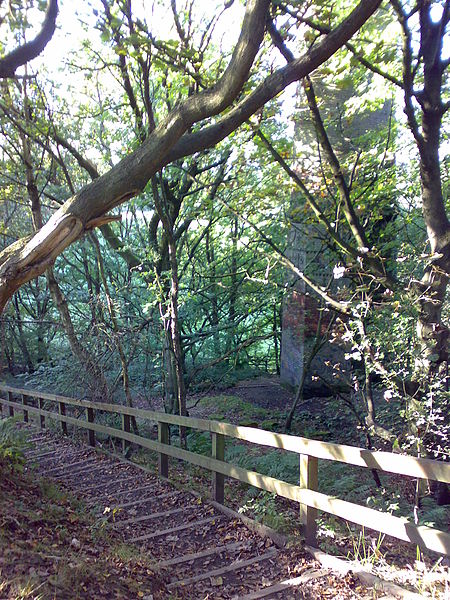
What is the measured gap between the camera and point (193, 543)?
187 inches

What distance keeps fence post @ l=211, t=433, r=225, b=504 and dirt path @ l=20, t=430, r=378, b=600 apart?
14cm

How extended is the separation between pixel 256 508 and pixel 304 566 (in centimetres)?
127

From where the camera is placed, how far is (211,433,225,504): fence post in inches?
215

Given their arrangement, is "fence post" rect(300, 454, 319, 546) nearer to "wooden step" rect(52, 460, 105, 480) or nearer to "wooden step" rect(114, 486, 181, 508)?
"wooden step" rect(114, 486, 181, 508)

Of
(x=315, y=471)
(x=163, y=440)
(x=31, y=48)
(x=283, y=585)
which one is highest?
(x=31, y=48)

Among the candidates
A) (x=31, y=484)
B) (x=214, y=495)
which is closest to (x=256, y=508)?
(x=214, y=495)

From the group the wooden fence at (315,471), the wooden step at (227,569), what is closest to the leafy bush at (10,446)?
the wooden fence at (315,471)

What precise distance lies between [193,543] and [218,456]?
0.99 m

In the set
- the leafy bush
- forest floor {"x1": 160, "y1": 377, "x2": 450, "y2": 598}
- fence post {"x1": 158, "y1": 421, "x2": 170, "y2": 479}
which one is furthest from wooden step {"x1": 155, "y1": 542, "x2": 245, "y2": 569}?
the leafy bush

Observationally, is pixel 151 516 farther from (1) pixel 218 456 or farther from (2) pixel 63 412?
(2) pixel 63 412

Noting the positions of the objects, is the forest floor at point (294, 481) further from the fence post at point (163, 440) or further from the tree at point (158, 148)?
the tree at point (158, 148)

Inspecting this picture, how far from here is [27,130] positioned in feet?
Result: 31.3

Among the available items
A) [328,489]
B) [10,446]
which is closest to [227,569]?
[328,489]

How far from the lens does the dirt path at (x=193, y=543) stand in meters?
3.58
